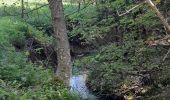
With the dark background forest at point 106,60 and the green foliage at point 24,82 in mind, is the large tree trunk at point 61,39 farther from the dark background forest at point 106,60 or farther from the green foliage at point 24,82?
the green foliage at point 24,82

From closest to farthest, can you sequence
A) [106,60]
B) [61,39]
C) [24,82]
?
[24,82] → [61,39] → [106,60]

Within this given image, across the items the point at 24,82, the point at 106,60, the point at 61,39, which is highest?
the point at 61,39

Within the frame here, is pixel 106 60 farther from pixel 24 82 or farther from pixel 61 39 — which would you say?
pixel 24 82

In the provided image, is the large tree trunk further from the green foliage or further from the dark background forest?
the green foliage

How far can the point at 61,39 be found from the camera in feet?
31.2

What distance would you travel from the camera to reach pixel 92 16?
12.8 metres

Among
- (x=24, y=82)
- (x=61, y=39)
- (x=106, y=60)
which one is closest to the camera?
(x=24, y=82)

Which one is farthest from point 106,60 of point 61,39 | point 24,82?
point 24,82

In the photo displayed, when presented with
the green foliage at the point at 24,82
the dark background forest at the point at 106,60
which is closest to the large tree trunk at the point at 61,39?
the dark background forest at the point at 106,60

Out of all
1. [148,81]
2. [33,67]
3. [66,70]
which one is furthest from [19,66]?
[148,81]

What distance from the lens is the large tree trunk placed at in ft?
30.5

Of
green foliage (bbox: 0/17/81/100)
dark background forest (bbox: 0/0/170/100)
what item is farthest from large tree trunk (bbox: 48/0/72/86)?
green foliage (bbox: 0/17/81/100)

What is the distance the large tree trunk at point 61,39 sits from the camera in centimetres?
930

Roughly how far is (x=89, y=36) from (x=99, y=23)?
0.46m
